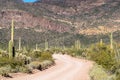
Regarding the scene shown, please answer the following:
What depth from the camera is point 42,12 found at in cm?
19212

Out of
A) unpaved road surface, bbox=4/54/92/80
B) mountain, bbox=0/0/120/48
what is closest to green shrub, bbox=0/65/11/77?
unpaved road surface, bbox=4/54/92/80

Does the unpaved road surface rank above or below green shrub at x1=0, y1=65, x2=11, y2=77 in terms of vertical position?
below

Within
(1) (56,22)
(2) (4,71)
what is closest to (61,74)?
(2) (4,71)

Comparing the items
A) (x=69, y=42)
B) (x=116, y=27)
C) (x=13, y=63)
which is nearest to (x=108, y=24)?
(x=116, y=27)

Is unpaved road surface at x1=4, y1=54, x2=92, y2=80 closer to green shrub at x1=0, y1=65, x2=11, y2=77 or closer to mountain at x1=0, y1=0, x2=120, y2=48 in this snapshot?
green shrub at x1=0, y1=65, x2=11, y2=77

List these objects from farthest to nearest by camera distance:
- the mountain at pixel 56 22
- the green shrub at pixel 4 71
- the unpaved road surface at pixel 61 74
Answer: the mountain at pixel 56 22 < the unpaved road surface at pixel 61 74 < the green shrub at pixel 4 71

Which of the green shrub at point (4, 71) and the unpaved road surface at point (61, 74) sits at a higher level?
the green shrub at point (4, 71)

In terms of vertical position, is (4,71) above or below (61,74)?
above

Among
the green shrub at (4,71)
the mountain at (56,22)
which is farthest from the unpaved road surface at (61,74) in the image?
the mountain at (56,22)

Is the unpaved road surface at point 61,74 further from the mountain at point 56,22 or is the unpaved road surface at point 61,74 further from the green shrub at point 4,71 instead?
the mountain at point 56,22

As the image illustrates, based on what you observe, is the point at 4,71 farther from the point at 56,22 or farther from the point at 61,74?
the point at 56,22

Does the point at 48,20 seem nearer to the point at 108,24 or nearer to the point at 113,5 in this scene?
the point at 113,5

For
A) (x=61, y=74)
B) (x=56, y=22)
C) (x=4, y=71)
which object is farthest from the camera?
(x=56, y=22)

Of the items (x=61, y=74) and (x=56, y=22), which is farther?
(x=56, y=22)
